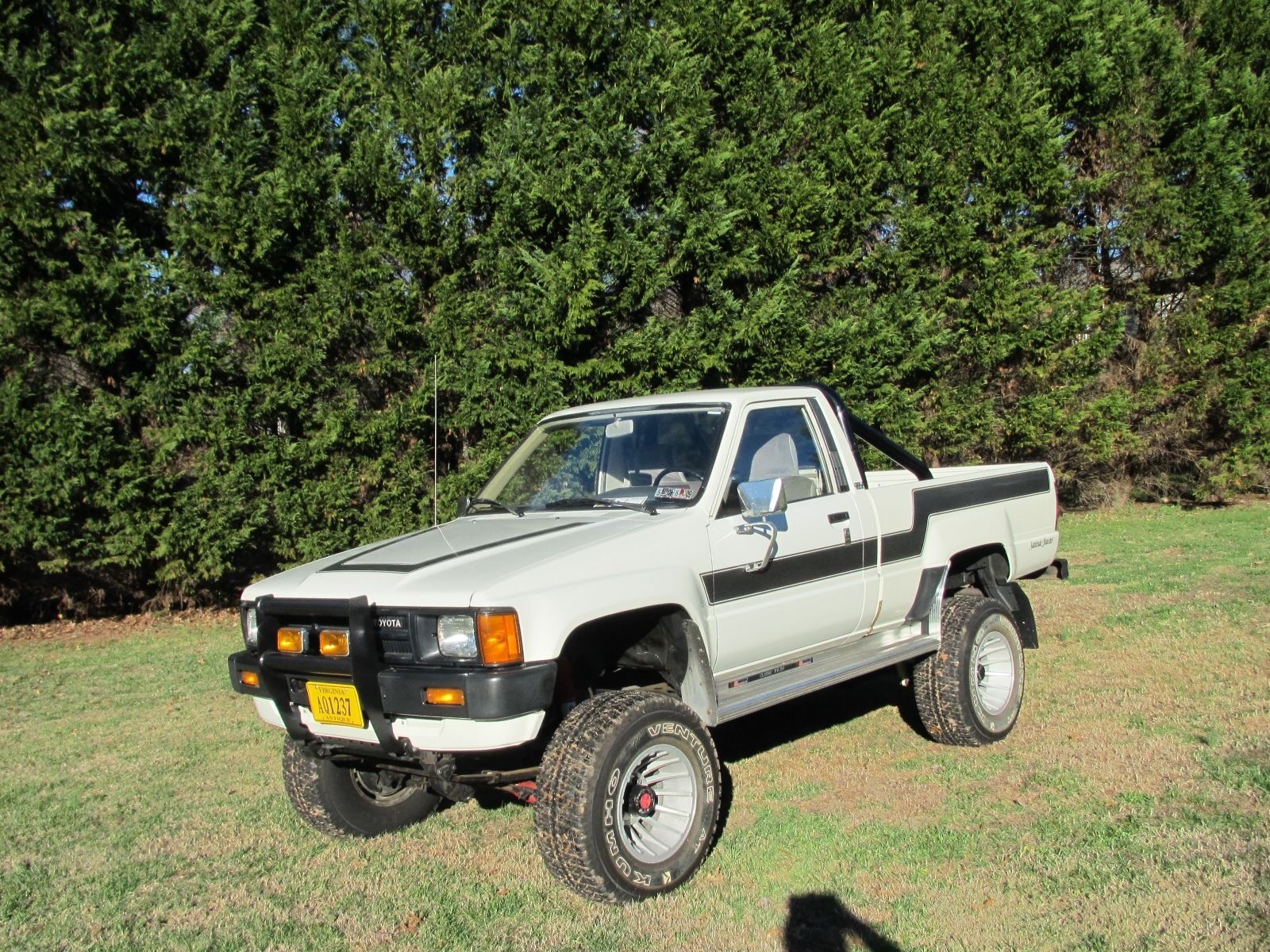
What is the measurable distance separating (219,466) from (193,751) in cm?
397

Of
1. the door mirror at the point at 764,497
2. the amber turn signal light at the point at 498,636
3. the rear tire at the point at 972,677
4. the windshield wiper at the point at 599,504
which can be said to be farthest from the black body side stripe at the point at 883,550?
the amber turn signal light at the point at 498,636

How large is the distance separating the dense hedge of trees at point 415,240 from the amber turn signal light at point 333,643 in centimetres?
608

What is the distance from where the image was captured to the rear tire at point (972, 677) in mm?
6000

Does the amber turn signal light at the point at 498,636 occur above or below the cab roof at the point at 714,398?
below

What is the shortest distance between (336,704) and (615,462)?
2.02 m

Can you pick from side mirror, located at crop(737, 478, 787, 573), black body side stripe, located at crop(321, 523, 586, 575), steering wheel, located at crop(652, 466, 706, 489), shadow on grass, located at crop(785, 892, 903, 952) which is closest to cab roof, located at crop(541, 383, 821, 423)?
steering wheel, located at crop(652, 466, 706, 489)

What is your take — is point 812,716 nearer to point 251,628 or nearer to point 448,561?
point 448,561

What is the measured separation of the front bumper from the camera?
13.0 ft

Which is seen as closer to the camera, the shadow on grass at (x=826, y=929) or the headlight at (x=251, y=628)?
the shadow on grass at (x=826, y=929)

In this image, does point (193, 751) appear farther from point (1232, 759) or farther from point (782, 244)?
point (782, 244)

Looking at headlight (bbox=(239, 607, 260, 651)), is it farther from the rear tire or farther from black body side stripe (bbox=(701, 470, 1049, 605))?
the rear tire

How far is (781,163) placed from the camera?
40.9 feet

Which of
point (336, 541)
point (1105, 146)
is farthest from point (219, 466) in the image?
point (1105, 146)

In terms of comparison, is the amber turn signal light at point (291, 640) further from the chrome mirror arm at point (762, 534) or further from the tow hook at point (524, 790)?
the chrome mirror arm at point (762, 534)
